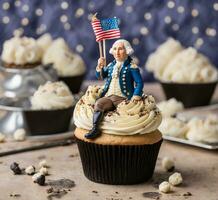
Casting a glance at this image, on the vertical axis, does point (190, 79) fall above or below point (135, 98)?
below

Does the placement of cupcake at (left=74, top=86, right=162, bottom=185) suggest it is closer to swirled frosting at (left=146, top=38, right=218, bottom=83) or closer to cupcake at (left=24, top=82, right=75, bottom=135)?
cupcake at (left=24, top=82, right=75, bottom=135)

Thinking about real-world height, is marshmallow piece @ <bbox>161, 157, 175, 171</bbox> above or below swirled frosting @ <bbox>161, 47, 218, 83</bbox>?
below

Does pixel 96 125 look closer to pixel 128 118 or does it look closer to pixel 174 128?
pixel 128 118

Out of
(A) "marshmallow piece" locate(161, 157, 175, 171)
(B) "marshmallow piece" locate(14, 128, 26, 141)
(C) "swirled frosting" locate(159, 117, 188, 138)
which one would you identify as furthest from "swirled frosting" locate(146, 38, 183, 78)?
(A) "marshmallow piece" locate(161, 157, 175, 171)

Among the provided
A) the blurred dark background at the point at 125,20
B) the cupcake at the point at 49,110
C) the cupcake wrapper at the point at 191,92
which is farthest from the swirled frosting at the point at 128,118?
the blurred dark background at the point at 125,20

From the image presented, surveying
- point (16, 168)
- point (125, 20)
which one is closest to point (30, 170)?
point (16, 168)

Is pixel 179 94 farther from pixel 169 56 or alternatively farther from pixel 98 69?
pixel 98 69

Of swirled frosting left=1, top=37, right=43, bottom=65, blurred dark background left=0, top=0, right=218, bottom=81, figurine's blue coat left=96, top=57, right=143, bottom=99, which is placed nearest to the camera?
figurine's blue coat left=96, top=57, right=143, bottom=99
